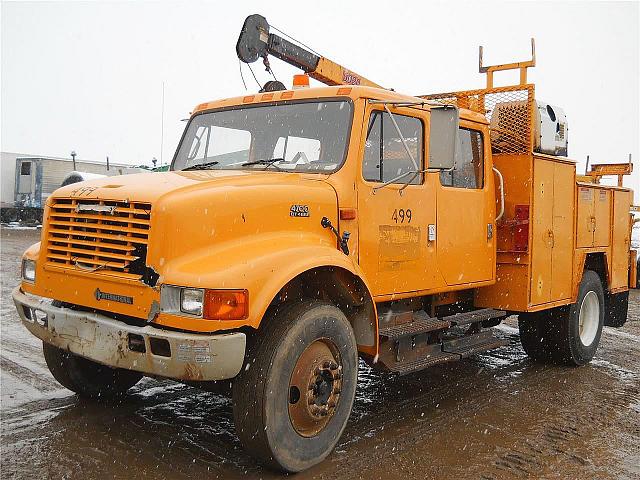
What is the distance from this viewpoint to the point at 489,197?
5.85m

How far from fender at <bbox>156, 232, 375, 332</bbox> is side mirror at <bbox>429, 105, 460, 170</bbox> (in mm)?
1086

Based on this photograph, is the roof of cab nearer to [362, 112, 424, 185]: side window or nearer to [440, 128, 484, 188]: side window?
[362, 112, 424, 185]: side window

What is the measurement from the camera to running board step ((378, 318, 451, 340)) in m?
4.61

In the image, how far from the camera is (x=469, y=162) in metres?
5.72

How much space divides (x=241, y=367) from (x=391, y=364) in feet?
4.88

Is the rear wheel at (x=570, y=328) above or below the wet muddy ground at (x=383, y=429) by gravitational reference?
above

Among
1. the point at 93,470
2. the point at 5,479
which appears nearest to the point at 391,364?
the point at 93,470

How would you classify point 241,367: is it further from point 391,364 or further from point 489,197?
point 489,197

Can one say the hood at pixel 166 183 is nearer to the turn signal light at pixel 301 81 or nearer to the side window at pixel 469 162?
the turn signal light at pixel 301 81

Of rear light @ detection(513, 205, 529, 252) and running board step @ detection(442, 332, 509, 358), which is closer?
running board step @ detection(442, 332, 509, 358)

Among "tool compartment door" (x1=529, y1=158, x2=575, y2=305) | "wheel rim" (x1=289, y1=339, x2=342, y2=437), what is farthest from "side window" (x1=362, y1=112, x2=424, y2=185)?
"tool compartment door" (x1=529, y1=158, x2=575, y2=305)

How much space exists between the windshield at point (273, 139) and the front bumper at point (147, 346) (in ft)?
5.29

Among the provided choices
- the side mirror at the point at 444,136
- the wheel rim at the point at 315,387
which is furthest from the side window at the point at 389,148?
the wheel rim at the point at 315,387

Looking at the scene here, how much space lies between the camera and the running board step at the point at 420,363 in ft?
15.2
